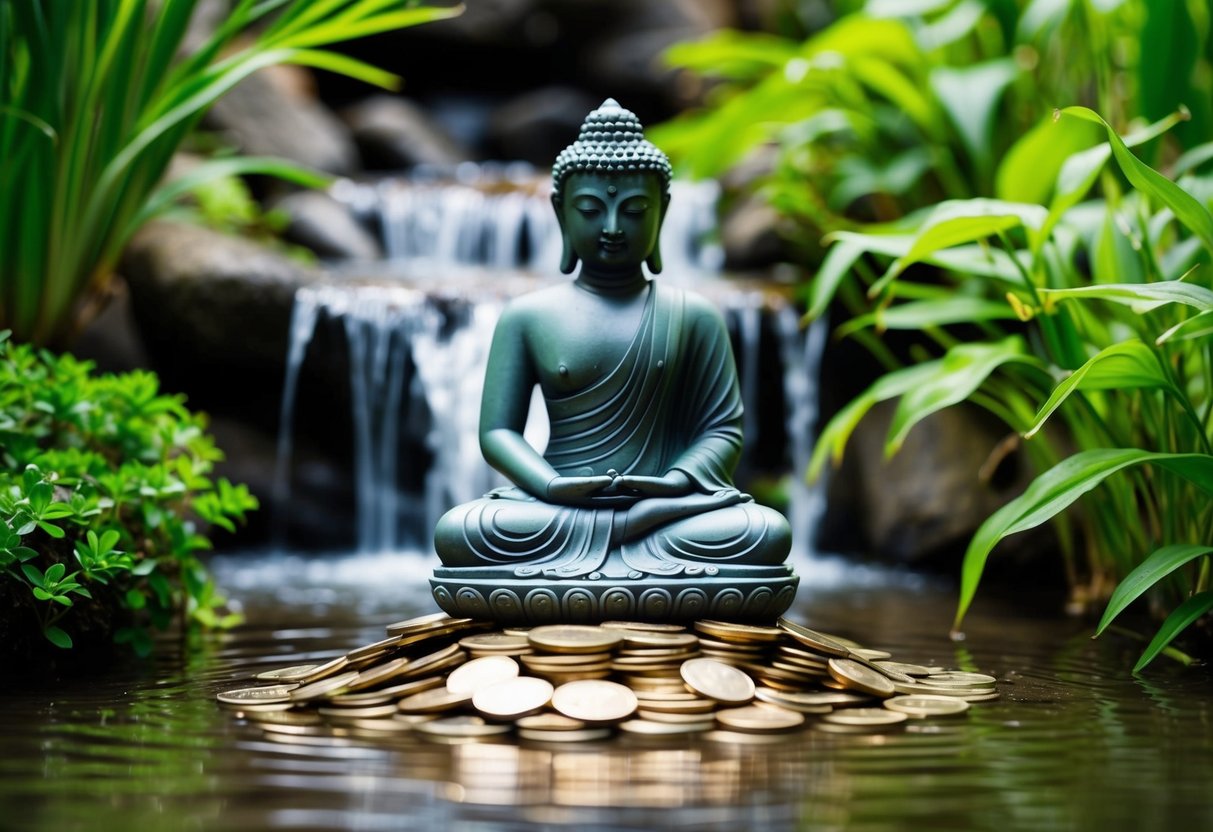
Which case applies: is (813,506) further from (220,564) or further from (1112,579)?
(220,564)

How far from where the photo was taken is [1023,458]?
21.5ft

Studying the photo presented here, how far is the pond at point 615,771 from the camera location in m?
2.32

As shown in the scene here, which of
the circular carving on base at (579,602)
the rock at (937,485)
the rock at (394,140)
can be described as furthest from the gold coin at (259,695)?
the rock at (394,140)

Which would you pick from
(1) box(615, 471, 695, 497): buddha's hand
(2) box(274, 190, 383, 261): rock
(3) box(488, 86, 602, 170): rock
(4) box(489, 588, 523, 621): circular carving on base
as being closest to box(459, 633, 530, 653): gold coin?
(4) box(489, 588, 523, 621): circular carving on base

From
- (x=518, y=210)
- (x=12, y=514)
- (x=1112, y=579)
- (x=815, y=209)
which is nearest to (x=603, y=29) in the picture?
(x=518, y=210)

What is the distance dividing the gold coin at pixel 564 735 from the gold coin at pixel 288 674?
815 mm

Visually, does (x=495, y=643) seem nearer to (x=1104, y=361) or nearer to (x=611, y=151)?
(x=611, y=151)

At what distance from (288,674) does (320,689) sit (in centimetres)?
38

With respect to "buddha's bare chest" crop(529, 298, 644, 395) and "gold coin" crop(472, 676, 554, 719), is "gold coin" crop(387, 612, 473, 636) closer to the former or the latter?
"gold coin" crop(472, 676, 554, 719)

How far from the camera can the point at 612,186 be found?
3787 millimetres

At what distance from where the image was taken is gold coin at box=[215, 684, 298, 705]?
128 inches

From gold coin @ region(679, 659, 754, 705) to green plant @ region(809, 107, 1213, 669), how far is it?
119cm

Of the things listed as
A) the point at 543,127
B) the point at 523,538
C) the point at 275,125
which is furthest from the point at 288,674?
the point at 543,127

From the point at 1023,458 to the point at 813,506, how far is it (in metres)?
1.65
